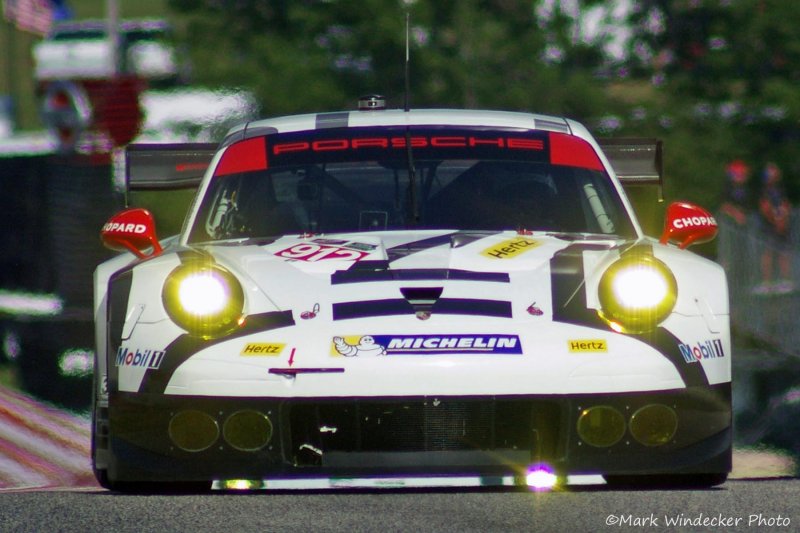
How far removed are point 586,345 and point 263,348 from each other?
856mm

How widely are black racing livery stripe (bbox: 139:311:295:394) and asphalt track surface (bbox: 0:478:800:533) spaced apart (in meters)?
0.41

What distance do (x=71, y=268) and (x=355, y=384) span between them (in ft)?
36.6

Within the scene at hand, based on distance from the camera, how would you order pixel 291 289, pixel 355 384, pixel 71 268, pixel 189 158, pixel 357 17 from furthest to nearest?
pixel 357 17
pixel 71 268
pixel 189 158
pixel 291 289
pixel 355 384

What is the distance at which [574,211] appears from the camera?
6066 mm

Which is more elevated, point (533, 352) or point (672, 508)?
point (533, 352)

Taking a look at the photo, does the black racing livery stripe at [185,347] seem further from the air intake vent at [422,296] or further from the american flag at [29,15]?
the american flag at [29,15]

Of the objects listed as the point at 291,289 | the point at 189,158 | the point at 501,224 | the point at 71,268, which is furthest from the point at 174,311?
the point at 71,268

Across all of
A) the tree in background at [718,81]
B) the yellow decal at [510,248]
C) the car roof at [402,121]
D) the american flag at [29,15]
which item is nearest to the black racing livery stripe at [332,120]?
the car roof at [402,121]

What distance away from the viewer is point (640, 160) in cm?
777

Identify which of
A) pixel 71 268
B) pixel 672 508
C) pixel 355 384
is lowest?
pixel 71 268

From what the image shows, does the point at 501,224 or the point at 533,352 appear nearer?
the point at 533,352

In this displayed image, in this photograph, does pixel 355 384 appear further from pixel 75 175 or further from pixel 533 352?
pixel 75 175

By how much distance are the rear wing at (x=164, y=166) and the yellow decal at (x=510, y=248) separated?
2658 mm

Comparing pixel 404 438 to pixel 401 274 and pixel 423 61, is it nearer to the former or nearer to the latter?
pixel 401 274
